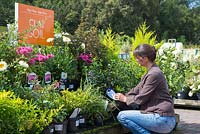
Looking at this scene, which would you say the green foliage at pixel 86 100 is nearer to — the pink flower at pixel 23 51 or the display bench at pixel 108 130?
the display bench at pixel 108 130

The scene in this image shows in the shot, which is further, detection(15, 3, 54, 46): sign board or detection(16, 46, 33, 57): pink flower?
detection(15, 3, 54, 46): sign board

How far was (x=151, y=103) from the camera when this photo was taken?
414cm

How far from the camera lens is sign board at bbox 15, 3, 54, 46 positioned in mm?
4975

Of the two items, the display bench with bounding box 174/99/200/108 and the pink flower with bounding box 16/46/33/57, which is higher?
the pink flower with bounding box 16/46/33/57

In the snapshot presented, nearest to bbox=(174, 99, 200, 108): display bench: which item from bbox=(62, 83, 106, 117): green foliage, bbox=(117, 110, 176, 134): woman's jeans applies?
bbox=(62, 83, 106, 117): green foliage

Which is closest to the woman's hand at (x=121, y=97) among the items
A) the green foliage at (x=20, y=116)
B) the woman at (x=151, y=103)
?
the woman at (x=151, y=103)

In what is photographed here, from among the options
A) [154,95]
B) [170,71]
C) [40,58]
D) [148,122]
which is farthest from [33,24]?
[170,71]

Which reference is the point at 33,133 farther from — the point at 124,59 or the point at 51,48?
the point at 124,59

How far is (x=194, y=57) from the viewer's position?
9828 millimetres

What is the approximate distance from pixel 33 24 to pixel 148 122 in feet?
7.14

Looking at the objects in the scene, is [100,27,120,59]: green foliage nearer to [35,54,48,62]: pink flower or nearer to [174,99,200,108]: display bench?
[35,54,48,62]: pink flower

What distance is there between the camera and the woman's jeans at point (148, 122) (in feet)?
13.3

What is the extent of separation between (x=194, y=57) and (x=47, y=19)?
17.2ft

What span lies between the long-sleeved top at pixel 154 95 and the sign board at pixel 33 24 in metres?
1.61
